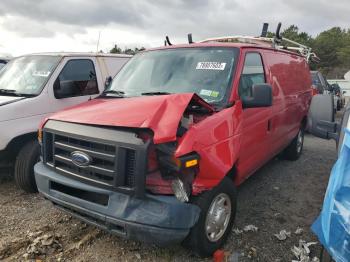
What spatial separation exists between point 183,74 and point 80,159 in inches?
63.6

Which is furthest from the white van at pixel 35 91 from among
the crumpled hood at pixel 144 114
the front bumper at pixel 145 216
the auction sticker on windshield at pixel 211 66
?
the front bumper at pixel 145 216

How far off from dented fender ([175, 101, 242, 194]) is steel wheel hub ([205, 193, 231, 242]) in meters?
0.31

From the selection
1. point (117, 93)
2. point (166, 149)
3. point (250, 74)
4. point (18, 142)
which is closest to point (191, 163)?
point (166, 149)

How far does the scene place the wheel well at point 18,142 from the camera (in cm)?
470

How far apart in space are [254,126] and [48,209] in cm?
281

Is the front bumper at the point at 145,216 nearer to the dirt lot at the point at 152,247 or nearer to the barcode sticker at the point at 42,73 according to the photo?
the dirt lot at the point at 152,247

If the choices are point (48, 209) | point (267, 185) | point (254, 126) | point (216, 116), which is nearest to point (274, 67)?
point (254, 126)

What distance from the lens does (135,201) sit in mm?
2854

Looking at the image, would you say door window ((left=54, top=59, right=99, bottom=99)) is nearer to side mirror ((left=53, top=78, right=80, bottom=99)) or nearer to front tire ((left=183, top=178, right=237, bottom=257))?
side mirror ((left=53, top=78, right=80, bottom=99))

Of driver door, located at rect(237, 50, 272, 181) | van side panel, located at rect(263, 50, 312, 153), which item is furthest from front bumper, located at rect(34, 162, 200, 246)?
van side panel, located at rect(263, 50, 312, 153)

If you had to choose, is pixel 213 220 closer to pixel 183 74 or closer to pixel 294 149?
pixel 183 74

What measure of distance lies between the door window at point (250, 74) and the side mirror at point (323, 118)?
2.52 ft

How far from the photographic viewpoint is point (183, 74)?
4.04 m

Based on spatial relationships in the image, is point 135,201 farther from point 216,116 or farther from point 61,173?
point 216,116
